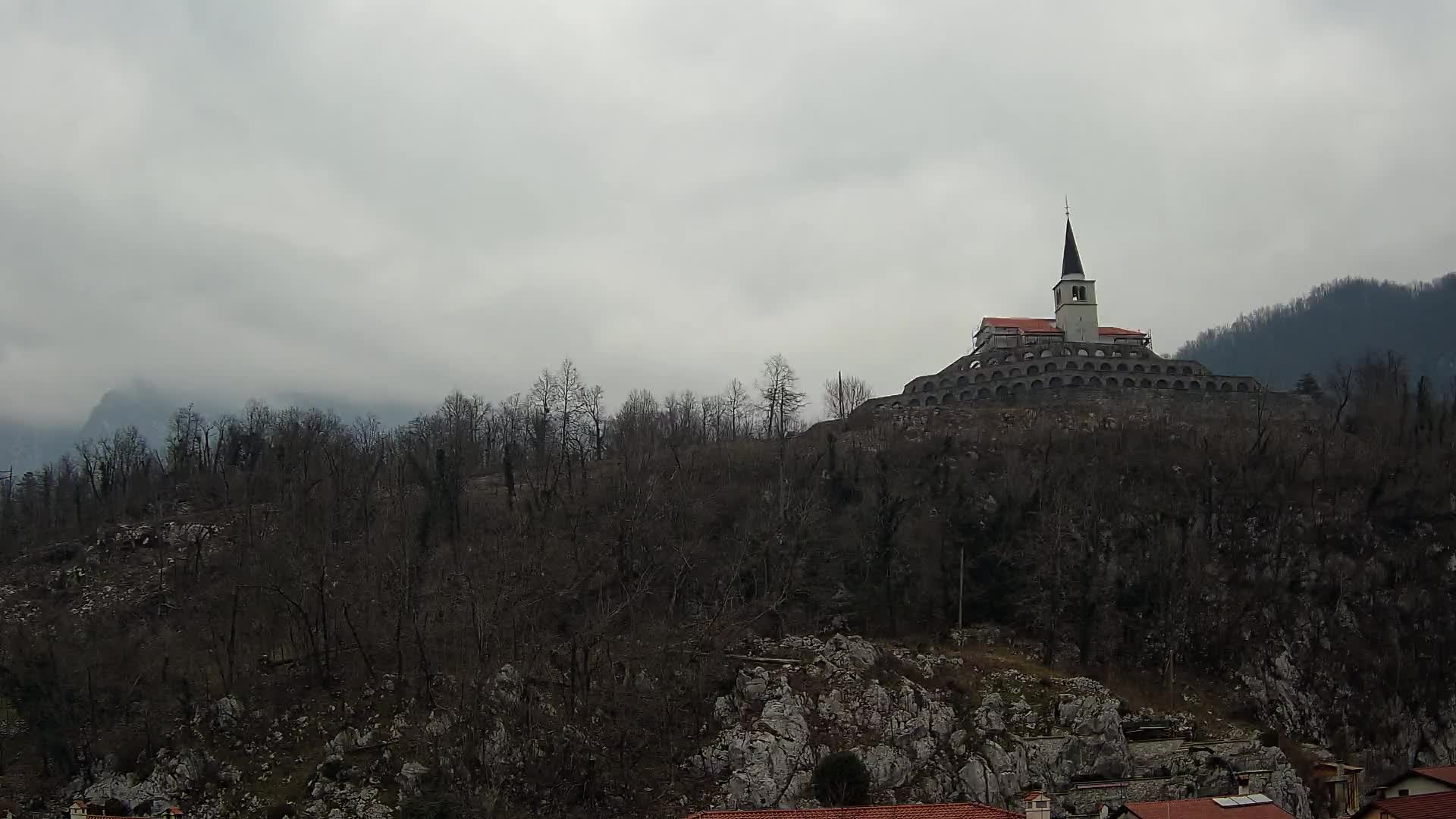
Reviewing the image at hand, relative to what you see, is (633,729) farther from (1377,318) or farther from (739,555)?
(1377,318)

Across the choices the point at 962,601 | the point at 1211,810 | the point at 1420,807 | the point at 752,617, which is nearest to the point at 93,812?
the point at 752,617

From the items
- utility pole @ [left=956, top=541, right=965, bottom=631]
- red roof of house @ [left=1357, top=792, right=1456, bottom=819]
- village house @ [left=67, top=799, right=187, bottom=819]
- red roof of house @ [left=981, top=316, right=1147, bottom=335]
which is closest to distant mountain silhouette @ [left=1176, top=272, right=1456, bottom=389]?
red roof of house @ [left=981, top=316, right=1147, bottom=335]

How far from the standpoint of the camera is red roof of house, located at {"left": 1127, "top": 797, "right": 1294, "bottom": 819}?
2467 cm

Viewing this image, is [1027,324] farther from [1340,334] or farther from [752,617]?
[1340,334]

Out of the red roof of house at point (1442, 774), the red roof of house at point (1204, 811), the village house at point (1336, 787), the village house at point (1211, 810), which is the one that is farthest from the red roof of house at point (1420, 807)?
the village house at point (1336, 787)

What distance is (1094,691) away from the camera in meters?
39.5

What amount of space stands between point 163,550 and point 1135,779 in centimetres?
5237

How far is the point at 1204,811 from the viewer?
989 inches

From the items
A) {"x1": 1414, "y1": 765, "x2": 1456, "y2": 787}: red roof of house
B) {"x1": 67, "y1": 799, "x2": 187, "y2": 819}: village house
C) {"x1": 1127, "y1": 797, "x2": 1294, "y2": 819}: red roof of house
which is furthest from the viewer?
{"x1": 1414, "y1": 765, "x2": 1456, "y2": 787}: red roof of house

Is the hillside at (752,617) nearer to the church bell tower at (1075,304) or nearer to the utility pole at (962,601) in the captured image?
the utility pole at (962,601)

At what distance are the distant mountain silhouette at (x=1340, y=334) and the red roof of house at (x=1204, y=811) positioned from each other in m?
132

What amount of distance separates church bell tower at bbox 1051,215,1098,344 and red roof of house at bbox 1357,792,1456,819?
187 ft

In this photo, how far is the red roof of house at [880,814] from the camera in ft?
82.2

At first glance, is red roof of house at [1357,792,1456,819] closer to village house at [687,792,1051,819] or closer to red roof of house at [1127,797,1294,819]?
red roof of house at [1127,797,1294,819]
